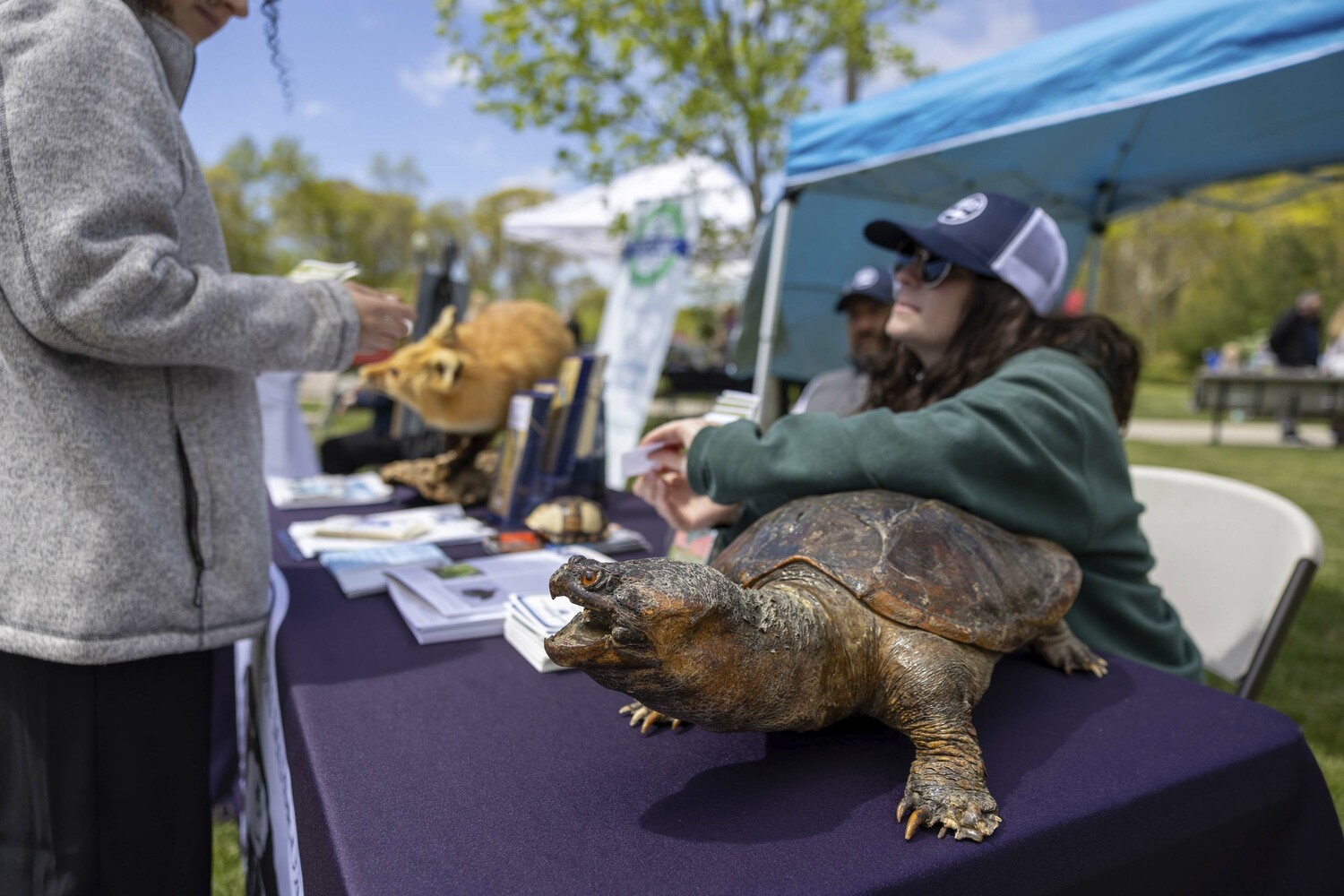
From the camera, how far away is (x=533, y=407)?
213 cm

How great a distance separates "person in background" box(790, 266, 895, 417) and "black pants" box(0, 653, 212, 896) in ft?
7.65

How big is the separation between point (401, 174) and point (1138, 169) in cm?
4609

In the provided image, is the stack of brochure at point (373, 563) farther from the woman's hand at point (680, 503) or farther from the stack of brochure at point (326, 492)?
the stack of brochure at point (326, 492)

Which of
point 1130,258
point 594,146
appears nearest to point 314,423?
point 594,146

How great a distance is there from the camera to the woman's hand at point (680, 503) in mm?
1472

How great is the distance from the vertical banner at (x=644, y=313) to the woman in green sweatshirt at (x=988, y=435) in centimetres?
336

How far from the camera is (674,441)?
1.45m

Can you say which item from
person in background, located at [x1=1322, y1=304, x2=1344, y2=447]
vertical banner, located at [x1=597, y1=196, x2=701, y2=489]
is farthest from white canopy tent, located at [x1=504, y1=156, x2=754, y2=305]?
person in background, located at [x1=1322, y1=304, x2=1344, y2=447]

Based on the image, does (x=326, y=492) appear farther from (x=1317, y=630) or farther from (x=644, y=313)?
(x=1317, y=630)

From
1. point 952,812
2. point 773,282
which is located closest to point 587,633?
point 952,812

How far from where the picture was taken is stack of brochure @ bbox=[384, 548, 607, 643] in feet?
4.38

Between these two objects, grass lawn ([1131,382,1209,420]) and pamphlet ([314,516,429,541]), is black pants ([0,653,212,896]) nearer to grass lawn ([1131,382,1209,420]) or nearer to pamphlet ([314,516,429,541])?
pamphlet ([314,516,429,541])

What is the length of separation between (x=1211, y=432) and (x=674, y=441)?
1235 cm

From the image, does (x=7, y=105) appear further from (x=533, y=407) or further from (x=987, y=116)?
(x=987, y=116)
